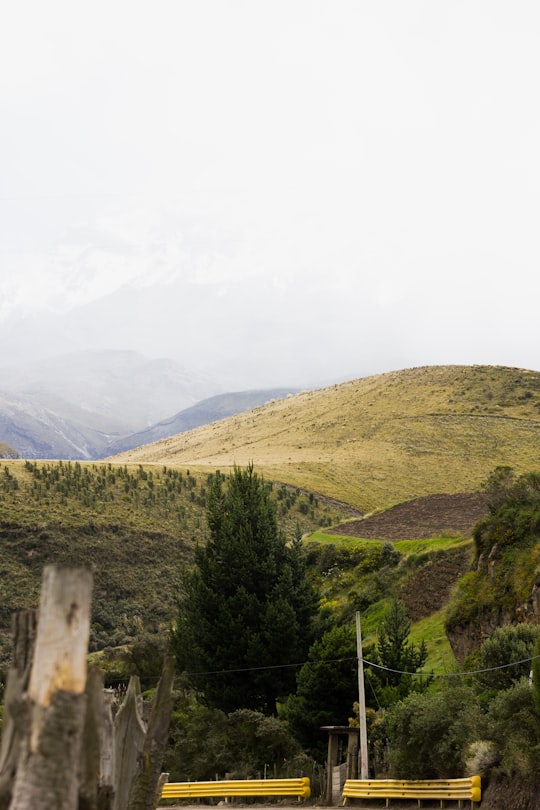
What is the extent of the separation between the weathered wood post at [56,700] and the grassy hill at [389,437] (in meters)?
75.4

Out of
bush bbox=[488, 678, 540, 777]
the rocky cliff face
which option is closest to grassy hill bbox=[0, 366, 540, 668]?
the rocky cliff face

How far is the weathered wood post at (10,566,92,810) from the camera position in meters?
5.01

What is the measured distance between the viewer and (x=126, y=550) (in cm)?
5662

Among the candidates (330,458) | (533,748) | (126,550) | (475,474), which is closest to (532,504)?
(533,748)

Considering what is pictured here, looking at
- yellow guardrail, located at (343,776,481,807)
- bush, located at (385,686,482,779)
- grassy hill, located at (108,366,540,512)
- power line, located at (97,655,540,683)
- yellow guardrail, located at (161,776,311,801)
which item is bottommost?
yellow guardrail, located at (161,776,311,801)

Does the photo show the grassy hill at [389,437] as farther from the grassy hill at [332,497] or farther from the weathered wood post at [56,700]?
the weathered wood post at [56,700]

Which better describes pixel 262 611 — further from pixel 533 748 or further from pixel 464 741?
pixel 533 748

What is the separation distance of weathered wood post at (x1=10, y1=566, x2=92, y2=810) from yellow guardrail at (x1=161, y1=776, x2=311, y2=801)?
18316mm

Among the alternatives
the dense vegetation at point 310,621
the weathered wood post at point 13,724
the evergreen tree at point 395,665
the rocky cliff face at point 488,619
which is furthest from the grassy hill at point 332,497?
the weathered wood post at point 13,724

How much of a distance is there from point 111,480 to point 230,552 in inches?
1690

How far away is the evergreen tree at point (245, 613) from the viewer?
95.4ft

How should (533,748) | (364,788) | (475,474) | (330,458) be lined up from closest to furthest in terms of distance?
1. (533,748)
2. (364,788)
3. (475,474)
4. (330,458)

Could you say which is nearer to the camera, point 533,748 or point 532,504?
point 533,748

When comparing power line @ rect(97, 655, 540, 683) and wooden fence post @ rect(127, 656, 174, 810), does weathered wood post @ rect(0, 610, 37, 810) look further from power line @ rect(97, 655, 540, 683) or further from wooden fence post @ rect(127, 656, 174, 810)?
power line @ rect(97, 655, 540, 683)
